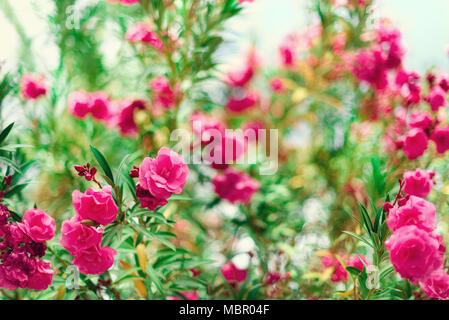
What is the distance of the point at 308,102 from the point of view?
1.80 m

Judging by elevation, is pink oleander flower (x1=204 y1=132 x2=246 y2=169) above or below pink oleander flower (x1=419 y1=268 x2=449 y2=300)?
above

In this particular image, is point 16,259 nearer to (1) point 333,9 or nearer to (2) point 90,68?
(2) point 90,68

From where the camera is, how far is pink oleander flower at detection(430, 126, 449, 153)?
1073 mm

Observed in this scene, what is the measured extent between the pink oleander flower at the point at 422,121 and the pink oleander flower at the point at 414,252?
463 mm

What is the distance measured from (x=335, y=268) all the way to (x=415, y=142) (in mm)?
474

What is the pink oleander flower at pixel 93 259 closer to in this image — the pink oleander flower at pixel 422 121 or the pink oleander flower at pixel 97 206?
the pink oleander flower at pixel 97 206

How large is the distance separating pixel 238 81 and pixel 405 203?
3.75ft

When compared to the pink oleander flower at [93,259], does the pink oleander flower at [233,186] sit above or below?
above

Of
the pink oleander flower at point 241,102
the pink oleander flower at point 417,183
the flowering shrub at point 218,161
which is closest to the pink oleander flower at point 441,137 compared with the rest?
the flowering shrub at point 218,161

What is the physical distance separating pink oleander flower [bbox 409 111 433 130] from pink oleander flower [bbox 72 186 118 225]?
2.80 ft

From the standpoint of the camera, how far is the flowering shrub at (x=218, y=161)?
2.68 ft

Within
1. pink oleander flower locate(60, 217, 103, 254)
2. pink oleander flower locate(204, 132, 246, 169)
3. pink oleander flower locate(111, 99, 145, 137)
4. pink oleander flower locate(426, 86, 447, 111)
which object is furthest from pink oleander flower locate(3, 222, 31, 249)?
pink oleander flower locate(426, 86, 447, 111)

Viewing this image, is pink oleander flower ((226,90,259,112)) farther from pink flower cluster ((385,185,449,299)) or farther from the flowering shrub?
pink flower cluster ((385,185,449,299))
